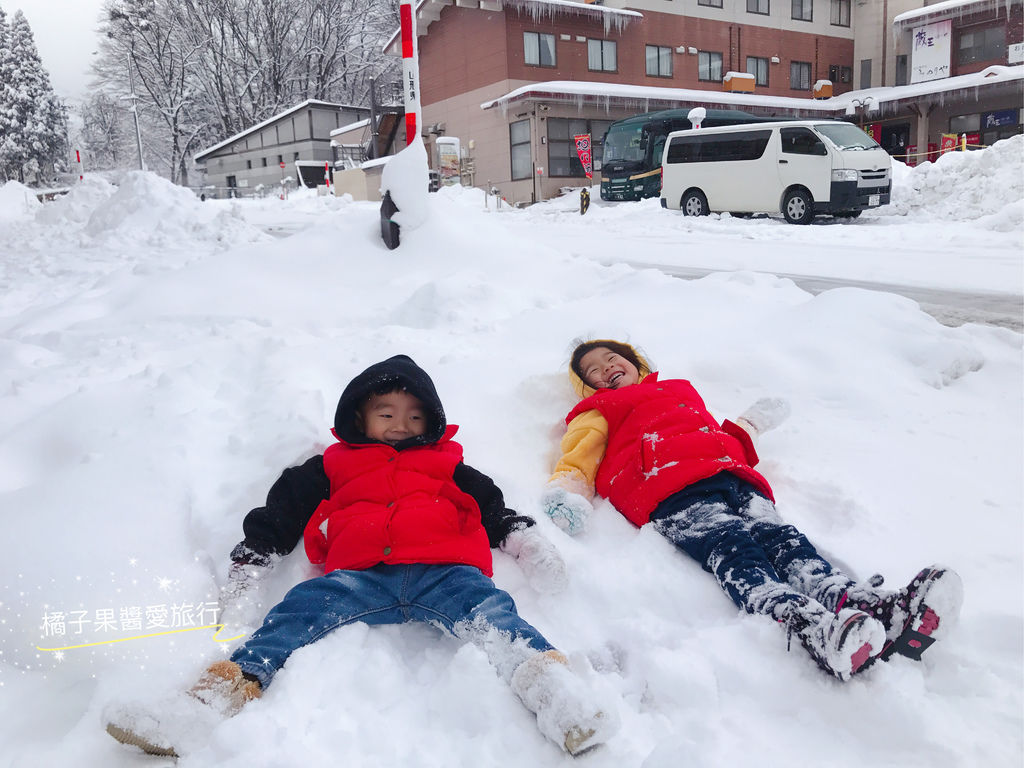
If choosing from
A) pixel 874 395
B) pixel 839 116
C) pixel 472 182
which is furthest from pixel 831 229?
pixel 839 116

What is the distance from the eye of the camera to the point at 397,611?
1.95 metres

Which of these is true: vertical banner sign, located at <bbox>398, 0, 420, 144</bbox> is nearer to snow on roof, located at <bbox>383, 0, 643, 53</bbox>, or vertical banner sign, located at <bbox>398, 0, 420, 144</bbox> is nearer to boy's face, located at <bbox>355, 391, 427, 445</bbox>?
boy's face, located at <bbox>355, 391, 427, 445</bbox>

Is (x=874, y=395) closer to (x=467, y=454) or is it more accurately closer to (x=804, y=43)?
(x=467, y=454)

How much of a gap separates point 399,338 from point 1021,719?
10.3 feet

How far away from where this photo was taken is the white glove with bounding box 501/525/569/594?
2088mm

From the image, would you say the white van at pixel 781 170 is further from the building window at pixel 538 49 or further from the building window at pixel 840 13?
the building window at pixel 840 13

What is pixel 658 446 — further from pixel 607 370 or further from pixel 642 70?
pixel 642 70

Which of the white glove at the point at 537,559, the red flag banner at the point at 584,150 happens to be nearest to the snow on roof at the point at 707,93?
the red flag banner at the point at 584,150

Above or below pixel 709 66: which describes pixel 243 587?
below

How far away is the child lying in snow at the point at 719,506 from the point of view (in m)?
1.71

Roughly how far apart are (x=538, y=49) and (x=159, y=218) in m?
17.9

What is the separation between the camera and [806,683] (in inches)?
66.7

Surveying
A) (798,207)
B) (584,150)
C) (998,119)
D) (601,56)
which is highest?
(601,56)

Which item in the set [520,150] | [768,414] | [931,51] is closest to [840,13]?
[931,51]
